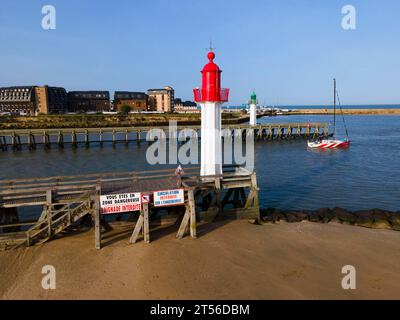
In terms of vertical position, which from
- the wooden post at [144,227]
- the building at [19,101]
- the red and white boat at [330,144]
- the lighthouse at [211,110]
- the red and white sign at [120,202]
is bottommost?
the wooden post at [144,227]

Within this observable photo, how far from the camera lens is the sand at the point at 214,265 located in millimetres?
8797

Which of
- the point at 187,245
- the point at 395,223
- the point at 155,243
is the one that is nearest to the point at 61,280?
the point at 155,243

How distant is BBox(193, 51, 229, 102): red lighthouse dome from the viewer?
13.3m

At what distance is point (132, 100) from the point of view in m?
128

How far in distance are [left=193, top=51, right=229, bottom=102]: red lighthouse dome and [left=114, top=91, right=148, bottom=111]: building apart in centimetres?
11649

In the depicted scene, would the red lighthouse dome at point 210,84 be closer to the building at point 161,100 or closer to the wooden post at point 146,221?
the wooden post at point 146,221

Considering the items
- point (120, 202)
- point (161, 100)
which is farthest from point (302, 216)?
point (161, 100)

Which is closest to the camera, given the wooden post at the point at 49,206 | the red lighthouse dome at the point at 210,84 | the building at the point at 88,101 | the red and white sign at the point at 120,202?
the red and white sign at the point at 120,202

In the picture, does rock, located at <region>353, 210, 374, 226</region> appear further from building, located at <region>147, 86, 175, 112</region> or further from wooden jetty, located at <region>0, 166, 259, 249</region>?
building, located at <region>147, 86, 175, 112</region>

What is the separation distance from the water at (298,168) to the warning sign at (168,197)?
8.08m

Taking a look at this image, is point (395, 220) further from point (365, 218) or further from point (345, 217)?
point (345, 217)

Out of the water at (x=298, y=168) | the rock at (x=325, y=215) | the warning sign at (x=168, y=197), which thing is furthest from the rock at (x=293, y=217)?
the warning sign at (x=168, y=197)
